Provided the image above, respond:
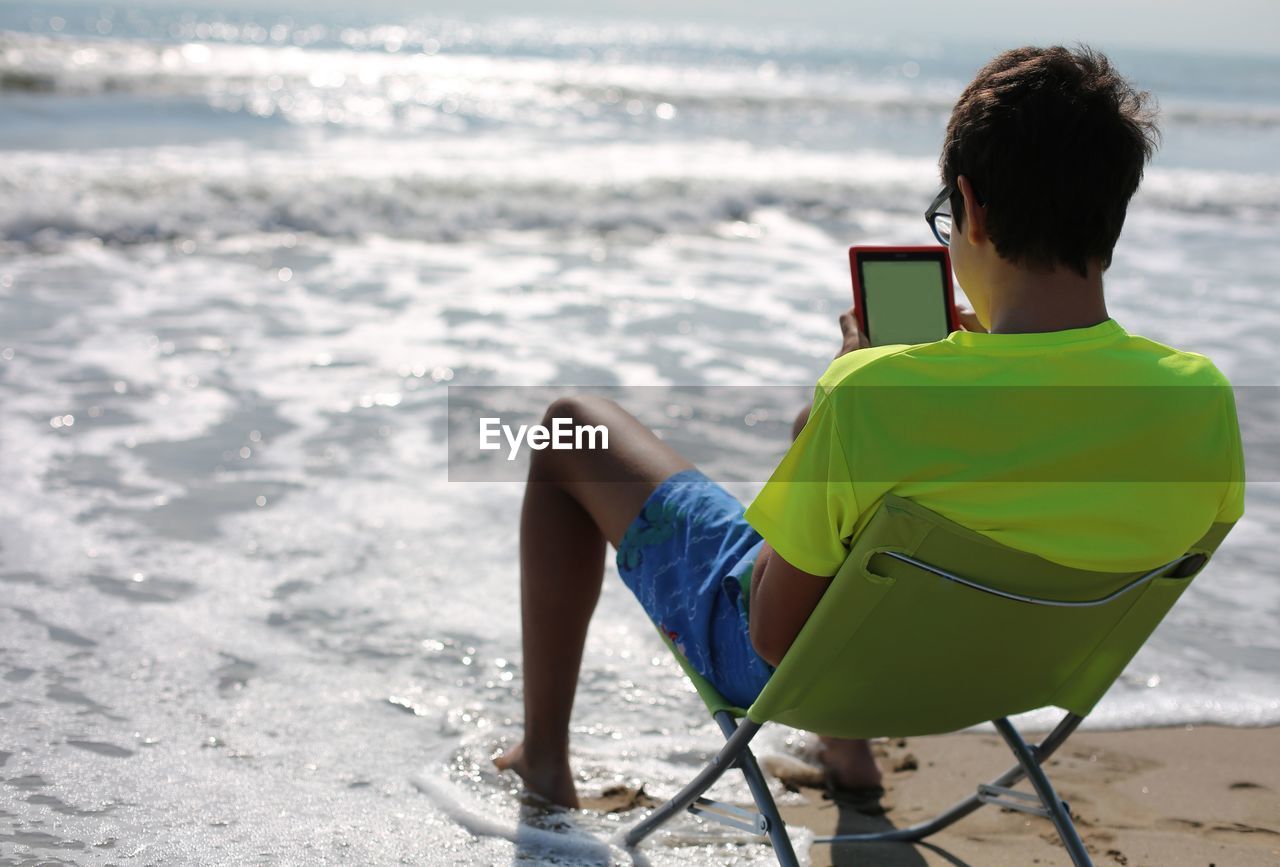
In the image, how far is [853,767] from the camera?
8.99 feet

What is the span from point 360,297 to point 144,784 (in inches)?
185

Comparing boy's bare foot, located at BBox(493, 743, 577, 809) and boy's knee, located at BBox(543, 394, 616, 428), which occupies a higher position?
boy's knee, located at BBox(543, 394, 616, 428)

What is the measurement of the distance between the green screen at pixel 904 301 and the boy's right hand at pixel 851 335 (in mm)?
28

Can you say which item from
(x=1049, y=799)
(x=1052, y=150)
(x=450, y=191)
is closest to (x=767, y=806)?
(x=1049, y=799)

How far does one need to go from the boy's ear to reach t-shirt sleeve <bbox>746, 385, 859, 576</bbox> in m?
0.30

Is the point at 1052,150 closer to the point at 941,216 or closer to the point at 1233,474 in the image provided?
the point at 941,216

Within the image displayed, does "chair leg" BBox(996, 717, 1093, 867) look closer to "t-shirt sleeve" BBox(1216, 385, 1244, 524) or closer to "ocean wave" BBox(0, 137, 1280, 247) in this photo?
"t-shirt sleeve" BBox(1216, 385, 1244, 524)

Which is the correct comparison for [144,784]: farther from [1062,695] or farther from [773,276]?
[773,276]

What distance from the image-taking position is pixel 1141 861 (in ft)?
8.18

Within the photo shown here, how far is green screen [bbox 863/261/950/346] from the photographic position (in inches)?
81.0

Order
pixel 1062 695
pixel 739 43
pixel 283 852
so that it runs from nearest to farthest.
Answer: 1. pixel 1062 695
2. pixel 283 852
3. pixel 739 43

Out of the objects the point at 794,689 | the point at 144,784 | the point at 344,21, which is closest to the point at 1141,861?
the point at 794,689

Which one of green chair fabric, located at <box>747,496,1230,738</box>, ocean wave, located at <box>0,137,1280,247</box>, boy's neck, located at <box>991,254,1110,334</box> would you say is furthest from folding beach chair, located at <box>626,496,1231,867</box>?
ocean wave, located at <box>0,137,1280,247</box>

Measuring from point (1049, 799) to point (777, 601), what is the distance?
0.72 meters
